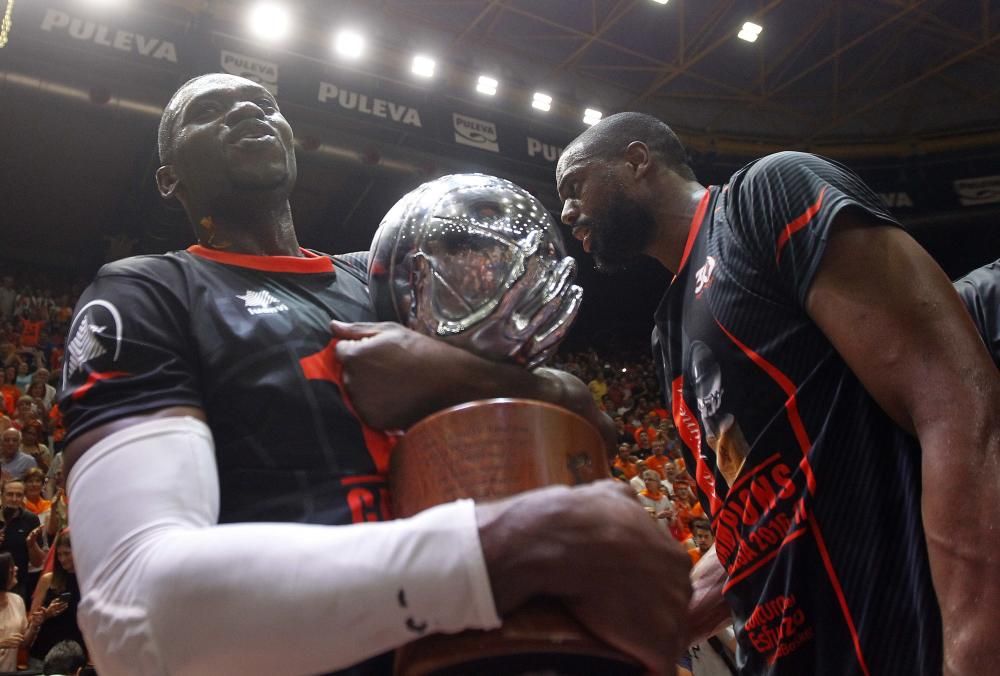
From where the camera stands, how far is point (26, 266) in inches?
416

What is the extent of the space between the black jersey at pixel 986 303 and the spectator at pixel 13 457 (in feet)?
16.7

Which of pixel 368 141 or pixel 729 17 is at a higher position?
pixel 729 17

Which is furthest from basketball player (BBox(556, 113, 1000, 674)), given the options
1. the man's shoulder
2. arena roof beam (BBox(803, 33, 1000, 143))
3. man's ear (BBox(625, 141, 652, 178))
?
arena roof beam (BBox(803, 33, 1000, 143))

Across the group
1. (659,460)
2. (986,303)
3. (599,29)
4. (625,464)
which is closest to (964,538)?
(986,303)

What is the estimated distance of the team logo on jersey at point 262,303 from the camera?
3.12ft

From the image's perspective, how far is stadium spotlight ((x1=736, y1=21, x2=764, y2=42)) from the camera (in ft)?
31.2

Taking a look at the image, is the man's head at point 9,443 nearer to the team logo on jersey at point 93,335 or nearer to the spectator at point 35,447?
the spectator at point 35,447

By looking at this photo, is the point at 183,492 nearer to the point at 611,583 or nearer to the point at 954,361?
the point at 611,583

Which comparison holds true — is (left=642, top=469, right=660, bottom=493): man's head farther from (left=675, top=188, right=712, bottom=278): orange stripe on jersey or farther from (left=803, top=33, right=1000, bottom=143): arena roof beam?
(left=803, top=33, right=1000, bottom=143): arena roof beam

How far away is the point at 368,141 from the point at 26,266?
5431mm

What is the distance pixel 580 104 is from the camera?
32.4 ft

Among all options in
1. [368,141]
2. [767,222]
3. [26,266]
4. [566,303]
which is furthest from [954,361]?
[26,266]

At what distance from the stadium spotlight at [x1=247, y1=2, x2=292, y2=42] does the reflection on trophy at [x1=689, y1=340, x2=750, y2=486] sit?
6984 millimetres

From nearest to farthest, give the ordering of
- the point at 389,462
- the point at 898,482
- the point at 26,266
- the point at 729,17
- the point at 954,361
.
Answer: the point at 389,462 < the point at 954,361 < the point at 898,482 < the point at 729,17 < the point at 26,266
